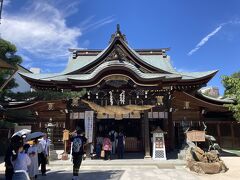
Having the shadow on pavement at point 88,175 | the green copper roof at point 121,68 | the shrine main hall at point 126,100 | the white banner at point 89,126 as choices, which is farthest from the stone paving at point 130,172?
the green copper roof at point 121,68

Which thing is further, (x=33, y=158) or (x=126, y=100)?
(x=126, y=100)

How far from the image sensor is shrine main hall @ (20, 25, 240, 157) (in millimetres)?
16500

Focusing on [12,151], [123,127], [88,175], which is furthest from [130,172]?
[123,127]

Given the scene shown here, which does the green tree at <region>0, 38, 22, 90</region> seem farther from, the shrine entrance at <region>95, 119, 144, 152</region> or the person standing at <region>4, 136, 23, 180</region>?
the person standing at <region>4, 136, 23, 180</region>

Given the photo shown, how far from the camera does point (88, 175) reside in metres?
11.7

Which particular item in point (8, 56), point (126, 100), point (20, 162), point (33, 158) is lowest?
point (33, 158)

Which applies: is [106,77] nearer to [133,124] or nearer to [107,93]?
[107,93]

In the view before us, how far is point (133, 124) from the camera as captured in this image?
21.5 metres

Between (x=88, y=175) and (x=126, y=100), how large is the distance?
21.3 ft

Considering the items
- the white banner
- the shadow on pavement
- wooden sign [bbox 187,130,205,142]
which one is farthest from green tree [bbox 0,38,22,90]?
wooden sign [bbox 187,130,205,142]

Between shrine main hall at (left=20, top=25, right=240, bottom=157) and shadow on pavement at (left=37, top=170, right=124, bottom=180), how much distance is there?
4281 millimetres

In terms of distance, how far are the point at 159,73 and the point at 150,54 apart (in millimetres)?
6875

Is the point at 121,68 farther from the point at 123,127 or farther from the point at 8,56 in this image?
the point at 8,56

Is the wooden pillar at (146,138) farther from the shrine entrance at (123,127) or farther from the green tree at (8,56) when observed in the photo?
the green tree at (8,56)
